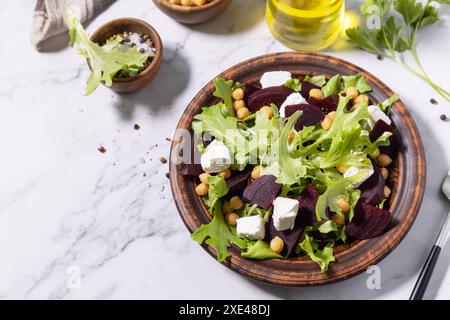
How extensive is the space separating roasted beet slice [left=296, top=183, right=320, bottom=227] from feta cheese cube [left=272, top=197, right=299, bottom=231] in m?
0.03

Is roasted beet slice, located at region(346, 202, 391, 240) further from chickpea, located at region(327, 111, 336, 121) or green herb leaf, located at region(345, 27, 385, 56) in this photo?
green herb leaf, located at region(345, 27, 385, 56)

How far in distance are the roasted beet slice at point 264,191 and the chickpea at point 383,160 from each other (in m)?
0.25

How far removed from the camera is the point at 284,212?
4.11 feet

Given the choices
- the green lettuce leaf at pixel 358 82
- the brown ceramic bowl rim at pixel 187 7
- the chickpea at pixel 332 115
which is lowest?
the chickpea at pixel 332 115

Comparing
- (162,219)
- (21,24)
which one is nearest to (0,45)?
(21,24)

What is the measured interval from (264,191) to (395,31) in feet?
1.98

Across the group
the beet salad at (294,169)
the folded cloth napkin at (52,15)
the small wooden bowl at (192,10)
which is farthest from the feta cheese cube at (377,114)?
the folded cloth napkin at (52,15)

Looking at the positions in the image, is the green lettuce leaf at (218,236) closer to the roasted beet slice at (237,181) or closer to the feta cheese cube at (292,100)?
the roasted beet slice at (237,181)

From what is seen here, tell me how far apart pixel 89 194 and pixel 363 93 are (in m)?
0.73

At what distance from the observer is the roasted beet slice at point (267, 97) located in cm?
140

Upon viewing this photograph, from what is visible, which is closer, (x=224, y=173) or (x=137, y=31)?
(x=224, y=173)

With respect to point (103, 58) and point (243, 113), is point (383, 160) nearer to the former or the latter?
point (243, 113)

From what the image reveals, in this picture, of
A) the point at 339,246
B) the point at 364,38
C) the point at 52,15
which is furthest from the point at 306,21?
the point at 52,15
